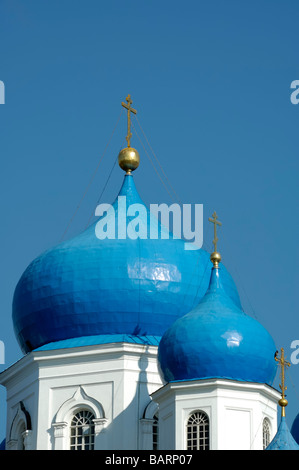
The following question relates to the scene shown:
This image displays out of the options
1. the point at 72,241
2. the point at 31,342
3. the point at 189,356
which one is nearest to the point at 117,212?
the point at 72,241

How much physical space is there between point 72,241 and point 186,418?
18.7 feet

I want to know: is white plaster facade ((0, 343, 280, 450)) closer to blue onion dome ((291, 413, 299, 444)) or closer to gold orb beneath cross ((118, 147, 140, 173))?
blue onion dome ((291, 413, 299, 444))

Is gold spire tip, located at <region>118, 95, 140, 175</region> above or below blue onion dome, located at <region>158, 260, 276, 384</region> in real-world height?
above

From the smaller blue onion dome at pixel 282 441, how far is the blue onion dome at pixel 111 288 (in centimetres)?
510

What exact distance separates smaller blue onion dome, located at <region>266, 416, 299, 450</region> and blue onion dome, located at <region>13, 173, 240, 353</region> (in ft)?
16.7

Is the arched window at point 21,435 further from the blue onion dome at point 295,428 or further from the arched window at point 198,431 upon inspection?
the blue onion dome at point 295,428

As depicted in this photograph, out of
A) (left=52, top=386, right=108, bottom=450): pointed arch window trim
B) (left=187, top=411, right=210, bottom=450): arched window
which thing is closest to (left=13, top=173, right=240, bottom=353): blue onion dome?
(left=52, top=386, right=108, bottom=450): pointed arch window trim

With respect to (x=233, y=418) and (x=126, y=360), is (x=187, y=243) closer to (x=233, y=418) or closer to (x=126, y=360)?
(x=126, y=360)

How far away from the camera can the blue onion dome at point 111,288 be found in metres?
30.7

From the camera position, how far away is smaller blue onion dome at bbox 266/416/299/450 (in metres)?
25.9

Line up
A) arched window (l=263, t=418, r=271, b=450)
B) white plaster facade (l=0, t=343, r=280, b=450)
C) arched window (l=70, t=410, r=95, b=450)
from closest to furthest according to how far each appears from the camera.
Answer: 1. arched window (l=263, t=418, r=271, b=450)
2. white plaster facade (l=0, t=343, r=280, b=450)
3. arched window (l=70, t=410, r=95, b=450)
